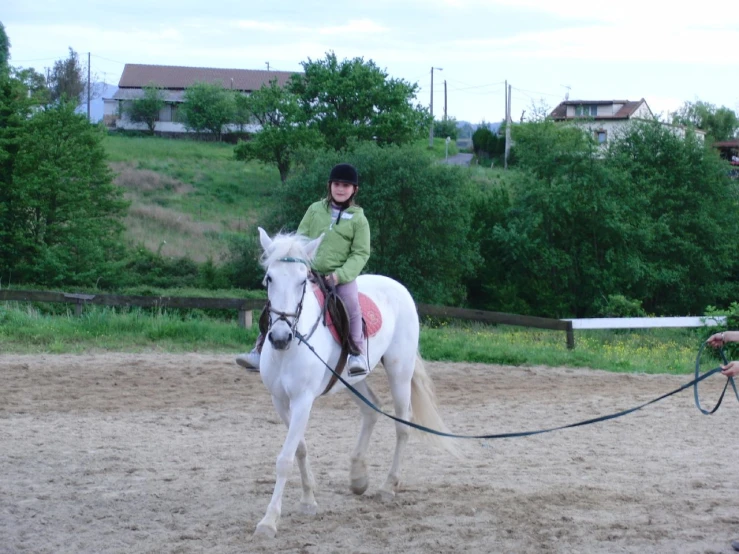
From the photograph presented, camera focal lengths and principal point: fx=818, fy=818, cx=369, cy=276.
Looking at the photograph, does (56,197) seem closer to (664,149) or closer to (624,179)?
(624,179)

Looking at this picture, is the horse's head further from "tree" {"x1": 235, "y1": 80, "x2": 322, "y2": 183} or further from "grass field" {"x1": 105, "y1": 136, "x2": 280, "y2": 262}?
"tree" {"x1": 235, "y1": 80, "x2": 322, "y2": 183}

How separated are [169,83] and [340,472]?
277ft

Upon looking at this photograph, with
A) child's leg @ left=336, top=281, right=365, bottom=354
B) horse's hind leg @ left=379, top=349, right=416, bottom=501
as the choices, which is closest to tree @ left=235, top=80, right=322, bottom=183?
horse's hind leg @ left=379, top=349, right=416, bottom=501

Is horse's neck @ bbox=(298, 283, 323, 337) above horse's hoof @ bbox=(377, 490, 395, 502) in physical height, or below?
above

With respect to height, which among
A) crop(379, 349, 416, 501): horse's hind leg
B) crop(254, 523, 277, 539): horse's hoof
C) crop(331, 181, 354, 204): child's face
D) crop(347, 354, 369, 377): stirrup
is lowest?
crop(254, 523, 277, 539): horse's hoof

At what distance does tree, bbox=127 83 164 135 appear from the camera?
2798 inches

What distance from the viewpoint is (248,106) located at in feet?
174

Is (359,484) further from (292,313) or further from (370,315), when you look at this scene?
(292,313)

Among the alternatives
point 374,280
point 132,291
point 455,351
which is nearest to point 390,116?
point 132,291

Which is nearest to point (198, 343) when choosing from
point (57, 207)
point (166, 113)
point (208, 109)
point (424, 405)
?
point (424, 405)

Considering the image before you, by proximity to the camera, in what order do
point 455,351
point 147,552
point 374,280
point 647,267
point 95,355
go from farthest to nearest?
1. point 647,267
2. point 455,351
3. point 95,355
4. point 374,280
5. point 147,552

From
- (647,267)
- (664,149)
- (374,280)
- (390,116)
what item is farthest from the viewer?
(390,116)

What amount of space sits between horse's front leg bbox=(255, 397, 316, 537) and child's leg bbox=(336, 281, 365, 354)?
708mm

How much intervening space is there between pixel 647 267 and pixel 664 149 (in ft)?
20.3
